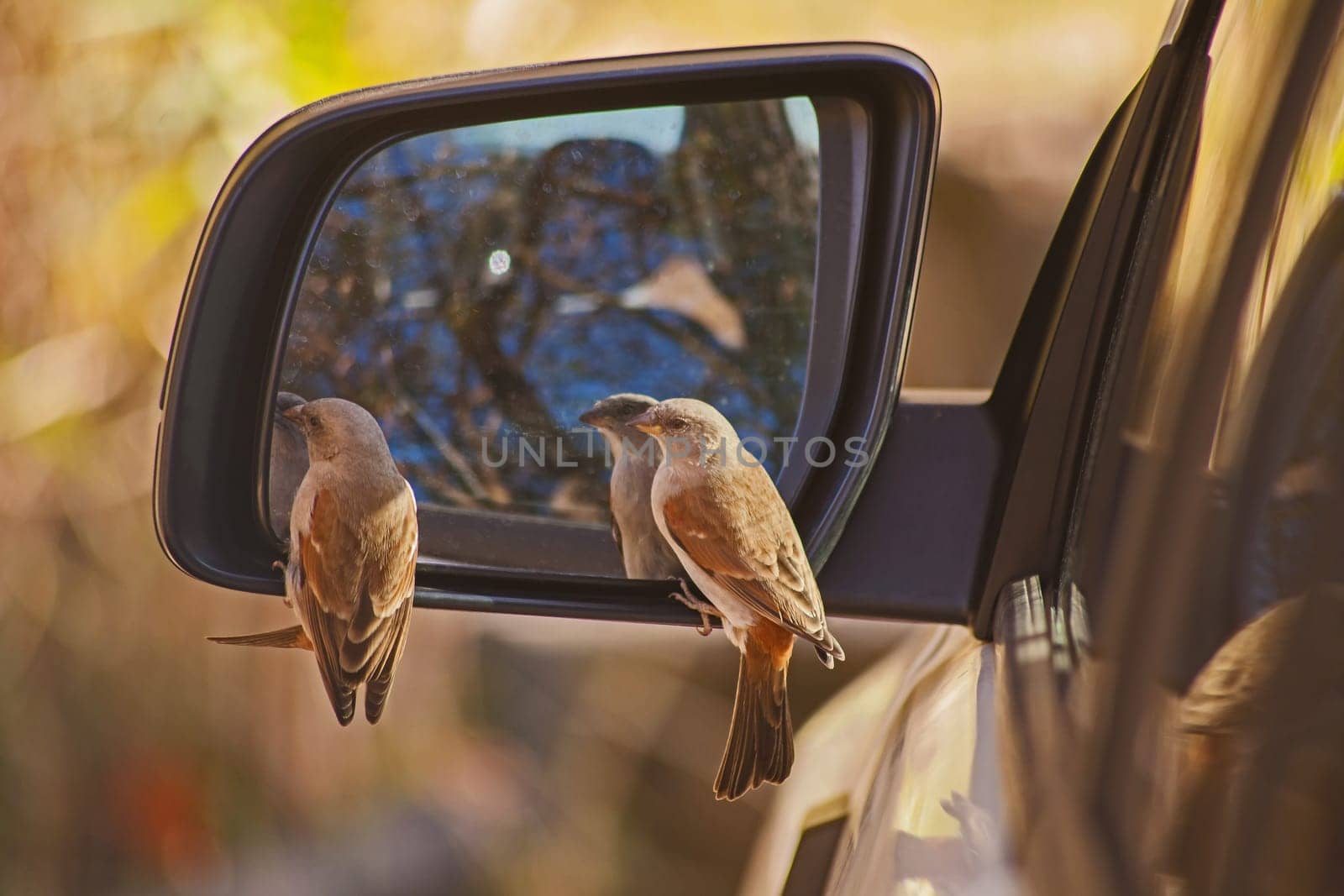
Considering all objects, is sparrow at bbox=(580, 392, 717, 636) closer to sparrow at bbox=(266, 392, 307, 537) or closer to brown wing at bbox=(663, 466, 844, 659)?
brown wing at bbox=(663, 466, 844, 659)

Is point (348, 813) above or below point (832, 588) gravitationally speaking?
below

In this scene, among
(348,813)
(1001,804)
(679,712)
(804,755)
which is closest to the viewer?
(1001,804)

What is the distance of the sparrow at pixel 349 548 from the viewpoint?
1140 mm

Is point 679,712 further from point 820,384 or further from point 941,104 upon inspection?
point 941,104

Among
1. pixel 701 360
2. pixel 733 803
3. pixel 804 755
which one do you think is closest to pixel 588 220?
pixel 701 360

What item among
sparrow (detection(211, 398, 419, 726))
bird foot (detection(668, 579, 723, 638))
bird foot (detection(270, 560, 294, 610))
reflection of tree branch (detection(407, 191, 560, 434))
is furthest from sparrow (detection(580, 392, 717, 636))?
bird foot (detection(270, 560, 294, 610))

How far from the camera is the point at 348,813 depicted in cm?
225

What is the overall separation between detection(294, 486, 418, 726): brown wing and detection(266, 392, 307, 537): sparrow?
2.6 inches

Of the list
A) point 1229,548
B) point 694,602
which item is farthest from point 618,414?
point 1229,548

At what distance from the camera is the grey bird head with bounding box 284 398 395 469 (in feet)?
3.91

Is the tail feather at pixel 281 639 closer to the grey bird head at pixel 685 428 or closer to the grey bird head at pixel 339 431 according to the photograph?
the grey bird head at pixel 339 431

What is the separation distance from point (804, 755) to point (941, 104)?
2.70ft

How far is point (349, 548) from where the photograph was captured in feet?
3.74

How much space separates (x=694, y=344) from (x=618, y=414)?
0.53 ft
